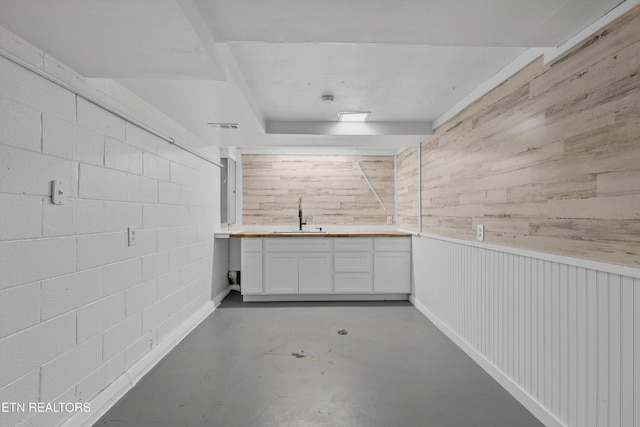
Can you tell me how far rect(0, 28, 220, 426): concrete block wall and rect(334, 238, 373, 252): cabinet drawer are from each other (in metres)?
2.08

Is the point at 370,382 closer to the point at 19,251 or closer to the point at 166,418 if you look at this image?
the point at 166,418

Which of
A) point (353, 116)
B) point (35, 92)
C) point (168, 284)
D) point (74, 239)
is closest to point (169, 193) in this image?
point (168, 284)

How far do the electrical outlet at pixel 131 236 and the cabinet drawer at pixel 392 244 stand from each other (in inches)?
110

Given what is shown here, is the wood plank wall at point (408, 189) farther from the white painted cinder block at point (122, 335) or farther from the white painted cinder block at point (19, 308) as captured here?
the white painted cinder block at point (19, 308)

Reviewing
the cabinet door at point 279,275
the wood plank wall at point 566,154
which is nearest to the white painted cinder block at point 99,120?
the cabinet door at point 279,275

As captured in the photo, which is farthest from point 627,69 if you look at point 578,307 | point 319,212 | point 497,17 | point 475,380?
point 319,212

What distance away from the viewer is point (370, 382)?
2.14 meters

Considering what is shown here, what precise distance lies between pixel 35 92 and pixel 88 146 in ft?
1.19

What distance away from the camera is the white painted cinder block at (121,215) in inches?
74.1

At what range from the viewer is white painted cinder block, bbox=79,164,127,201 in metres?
1.70

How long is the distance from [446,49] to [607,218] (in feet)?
4.26

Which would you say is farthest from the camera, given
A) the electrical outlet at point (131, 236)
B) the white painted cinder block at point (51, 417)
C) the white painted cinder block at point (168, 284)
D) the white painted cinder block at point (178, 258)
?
the white painted cinder block at point (178, 258)

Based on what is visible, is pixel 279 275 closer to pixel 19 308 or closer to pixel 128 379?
pixel 128 379

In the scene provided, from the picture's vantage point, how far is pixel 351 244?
13.4 feet
